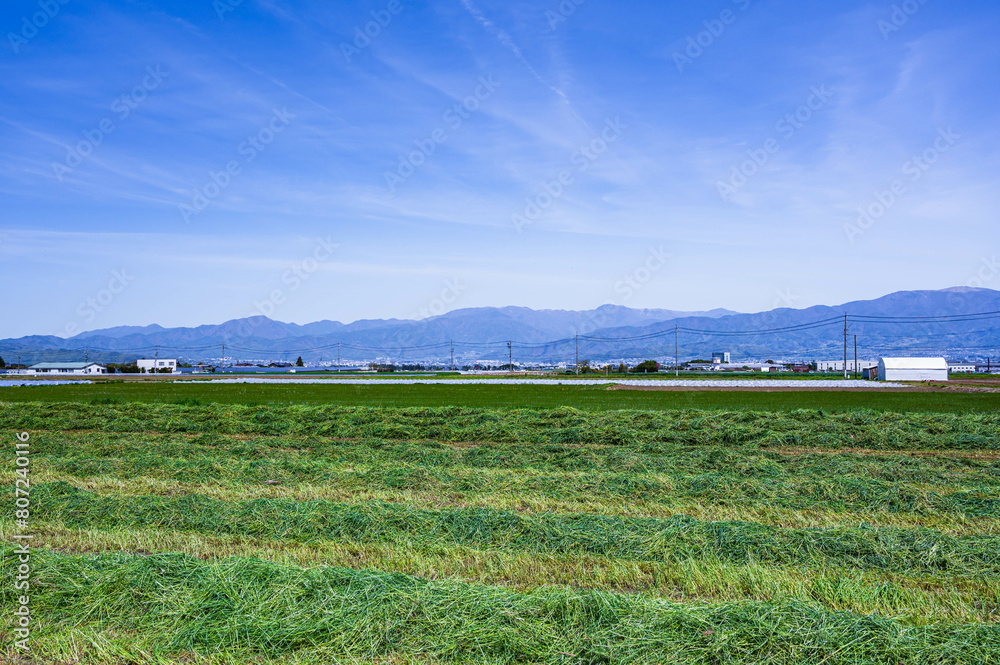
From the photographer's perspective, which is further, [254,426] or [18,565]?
[254,426]

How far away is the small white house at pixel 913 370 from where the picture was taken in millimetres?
80375

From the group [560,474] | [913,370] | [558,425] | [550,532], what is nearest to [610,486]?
[560,474]

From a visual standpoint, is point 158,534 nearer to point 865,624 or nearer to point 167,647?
point 167,647

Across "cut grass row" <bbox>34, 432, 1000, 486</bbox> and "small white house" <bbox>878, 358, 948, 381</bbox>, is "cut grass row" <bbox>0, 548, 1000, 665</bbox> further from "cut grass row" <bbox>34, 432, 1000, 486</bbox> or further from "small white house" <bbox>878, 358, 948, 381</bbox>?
"small white house" <bbox>878, 358, 948, 381</bbox>

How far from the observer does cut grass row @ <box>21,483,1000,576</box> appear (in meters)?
6.99

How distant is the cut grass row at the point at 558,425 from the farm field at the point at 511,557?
288 centimetres

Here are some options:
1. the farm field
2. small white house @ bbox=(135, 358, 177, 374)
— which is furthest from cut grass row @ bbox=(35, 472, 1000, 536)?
small white house @ bbox=(135, 358, 177, 374)

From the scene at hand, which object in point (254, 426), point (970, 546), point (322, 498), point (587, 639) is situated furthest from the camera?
point (254, 426)

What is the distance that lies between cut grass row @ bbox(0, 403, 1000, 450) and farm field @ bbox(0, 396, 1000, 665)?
288 centimetres

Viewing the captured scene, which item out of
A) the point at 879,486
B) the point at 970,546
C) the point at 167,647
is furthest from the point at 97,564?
the point at 879,486

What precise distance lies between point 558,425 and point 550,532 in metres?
12.8

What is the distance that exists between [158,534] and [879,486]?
10.9 m

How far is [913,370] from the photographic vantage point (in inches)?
3196

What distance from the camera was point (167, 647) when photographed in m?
5.05
